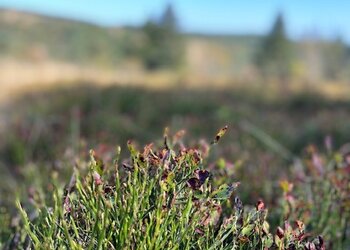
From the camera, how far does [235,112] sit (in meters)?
8.95

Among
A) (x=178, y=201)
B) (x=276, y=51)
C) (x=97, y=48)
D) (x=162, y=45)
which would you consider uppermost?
(x=178, y=201)

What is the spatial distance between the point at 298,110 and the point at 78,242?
12615 millimetres

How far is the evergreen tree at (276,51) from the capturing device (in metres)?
45.0

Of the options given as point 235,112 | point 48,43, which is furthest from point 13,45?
point 235,112

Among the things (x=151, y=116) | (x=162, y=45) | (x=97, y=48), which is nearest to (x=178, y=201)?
(x=151, y=116)

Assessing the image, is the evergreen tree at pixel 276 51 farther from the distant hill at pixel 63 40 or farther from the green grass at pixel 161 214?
the green grass at pixel 161 214

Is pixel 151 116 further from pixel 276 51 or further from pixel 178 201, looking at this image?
pixel 276 51

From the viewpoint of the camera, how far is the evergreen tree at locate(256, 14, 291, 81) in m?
45.0

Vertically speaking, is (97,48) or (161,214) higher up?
(161,214)

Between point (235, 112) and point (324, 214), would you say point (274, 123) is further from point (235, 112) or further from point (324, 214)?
point (324, 214)

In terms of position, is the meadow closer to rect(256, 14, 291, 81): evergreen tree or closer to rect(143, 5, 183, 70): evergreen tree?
rect(143, 5, 183, 70): evergreen tree

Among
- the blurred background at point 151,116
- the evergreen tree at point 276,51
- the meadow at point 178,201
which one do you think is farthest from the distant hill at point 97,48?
the meadow at point 178,201

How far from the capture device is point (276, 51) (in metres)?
45.7

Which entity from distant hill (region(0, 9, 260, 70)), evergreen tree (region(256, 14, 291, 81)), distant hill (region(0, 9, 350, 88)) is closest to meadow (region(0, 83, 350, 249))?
distant hill (region(0, 9, 350, 88))
